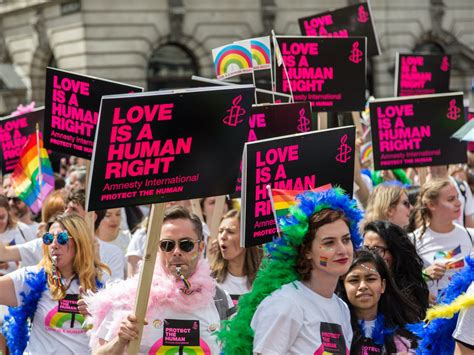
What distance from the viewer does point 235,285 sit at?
713 centimetres

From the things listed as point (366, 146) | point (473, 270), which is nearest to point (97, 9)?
point (366, 146)

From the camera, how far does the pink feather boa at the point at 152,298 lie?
5.23 metres

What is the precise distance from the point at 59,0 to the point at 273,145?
26069mm

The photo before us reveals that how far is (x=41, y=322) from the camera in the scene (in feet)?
20.8

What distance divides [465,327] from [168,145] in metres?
1.57

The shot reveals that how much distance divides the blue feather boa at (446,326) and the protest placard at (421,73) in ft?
27.2

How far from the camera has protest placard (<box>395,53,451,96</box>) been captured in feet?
42.3

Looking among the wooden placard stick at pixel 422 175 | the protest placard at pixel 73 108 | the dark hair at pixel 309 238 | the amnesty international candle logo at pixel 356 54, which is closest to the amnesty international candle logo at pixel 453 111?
the wooden placard stick at pixel 422 175

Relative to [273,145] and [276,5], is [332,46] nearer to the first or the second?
[273,145]

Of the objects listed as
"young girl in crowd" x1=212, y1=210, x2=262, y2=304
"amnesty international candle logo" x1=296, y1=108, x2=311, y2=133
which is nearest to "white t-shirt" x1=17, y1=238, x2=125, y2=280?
"young girl in crowd" x1=212, y1=210, x2=262, y2=304

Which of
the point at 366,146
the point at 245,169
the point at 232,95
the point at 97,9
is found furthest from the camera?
the point at 97,9

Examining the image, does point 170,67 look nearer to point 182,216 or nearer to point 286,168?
point 286,168

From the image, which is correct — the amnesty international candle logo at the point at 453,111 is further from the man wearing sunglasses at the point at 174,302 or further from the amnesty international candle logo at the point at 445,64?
the man wearing sunglasses at the point at 174,302

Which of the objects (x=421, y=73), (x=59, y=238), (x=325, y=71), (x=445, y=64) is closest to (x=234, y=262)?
(x=59, y=238)
